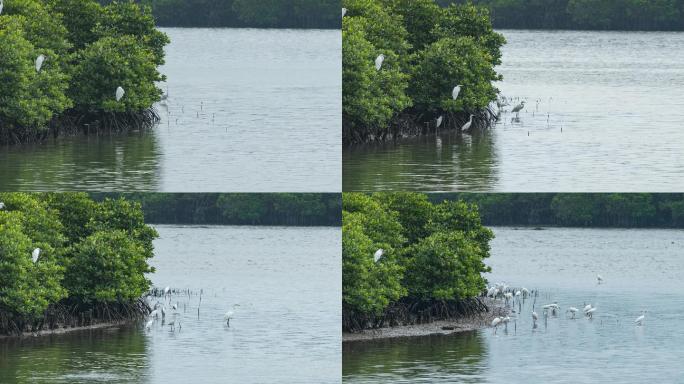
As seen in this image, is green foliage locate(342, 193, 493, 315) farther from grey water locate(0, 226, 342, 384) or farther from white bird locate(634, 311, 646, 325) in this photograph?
white bird locate(634, 311, 646, 325)

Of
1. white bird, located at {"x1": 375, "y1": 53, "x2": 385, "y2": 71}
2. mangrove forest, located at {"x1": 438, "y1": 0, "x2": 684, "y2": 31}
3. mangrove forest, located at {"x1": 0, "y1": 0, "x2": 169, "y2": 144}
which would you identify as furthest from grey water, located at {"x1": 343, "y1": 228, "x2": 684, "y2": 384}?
mangrove forest, located at {"x1": 0, "y1": 0, "x2": 169, "y2": 144}

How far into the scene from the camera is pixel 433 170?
83.9 feet

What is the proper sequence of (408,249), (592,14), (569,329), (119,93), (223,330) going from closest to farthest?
(592,14) → (408,249) → (119,93) → (569,329) → (223,330)

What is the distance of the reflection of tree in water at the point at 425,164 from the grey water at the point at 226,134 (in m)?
2.28

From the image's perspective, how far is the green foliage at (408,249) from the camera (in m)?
25.1

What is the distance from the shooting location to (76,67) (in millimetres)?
32938

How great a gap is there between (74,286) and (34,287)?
5.24 feet

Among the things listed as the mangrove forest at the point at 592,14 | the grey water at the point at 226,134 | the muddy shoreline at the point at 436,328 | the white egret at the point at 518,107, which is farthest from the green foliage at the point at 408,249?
the mangrove forest at the point at 592,14

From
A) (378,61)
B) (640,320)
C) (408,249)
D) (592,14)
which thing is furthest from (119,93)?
(640,320)

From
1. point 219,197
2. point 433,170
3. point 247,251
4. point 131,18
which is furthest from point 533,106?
point 247,251

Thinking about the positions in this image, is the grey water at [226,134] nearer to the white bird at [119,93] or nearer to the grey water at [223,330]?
the white bird at [119,93]

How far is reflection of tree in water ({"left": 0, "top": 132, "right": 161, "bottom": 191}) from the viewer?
26828 millimetres

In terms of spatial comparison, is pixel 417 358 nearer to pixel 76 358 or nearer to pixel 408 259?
pixel 408 259

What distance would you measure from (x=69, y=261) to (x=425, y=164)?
10424mm
